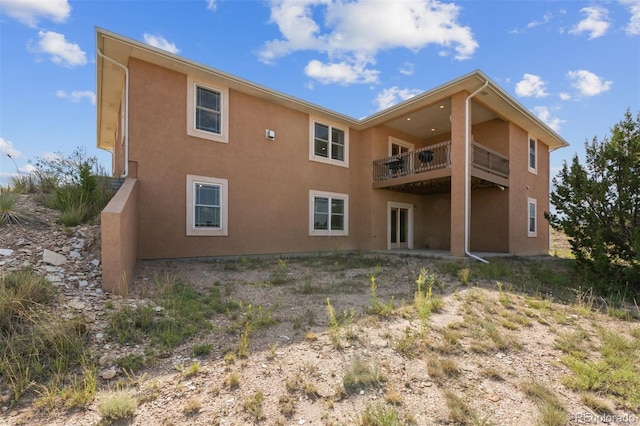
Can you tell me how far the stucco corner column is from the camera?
10008 millimetres

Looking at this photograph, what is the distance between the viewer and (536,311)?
208 inches

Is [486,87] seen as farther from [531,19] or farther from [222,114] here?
[222,114]

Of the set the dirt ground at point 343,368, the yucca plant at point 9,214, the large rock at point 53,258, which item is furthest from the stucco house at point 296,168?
the dirt ground at point 343,368

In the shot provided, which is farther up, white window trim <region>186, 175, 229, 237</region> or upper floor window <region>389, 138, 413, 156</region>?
upper floor window <region>389, 138, 413, 156</region>

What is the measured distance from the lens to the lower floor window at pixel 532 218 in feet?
45.6

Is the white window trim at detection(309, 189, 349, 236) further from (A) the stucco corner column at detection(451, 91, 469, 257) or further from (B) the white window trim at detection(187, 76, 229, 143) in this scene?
(A) the stucco corner column at detection(451, 91, 469, 257)

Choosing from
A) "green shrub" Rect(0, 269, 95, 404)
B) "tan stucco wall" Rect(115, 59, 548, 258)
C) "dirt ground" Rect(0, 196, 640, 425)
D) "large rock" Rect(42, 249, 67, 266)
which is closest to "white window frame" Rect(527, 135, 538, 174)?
"tan stucco wall" Rect(115, 59, 548, 258)

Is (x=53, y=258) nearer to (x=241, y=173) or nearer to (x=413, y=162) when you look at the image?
(x=241, y=173)

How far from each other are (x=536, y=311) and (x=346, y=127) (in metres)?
9.63

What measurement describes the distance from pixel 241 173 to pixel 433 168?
682 centimetres

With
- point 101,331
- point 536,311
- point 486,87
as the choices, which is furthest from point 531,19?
point 101,331

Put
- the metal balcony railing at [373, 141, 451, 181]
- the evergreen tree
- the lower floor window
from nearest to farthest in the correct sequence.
Result: the evergreen tree → the metal balcony railing at [373, 141, 451, 181] → the lower floor window

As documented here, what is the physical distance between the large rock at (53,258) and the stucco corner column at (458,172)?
10118 millimetres

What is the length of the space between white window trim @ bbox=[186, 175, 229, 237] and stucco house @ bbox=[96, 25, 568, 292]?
0.03 metres
